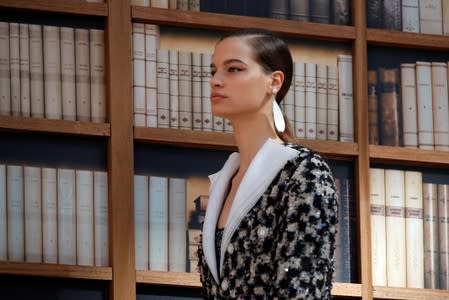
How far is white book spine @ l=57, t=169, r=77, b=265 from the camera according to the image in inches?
198

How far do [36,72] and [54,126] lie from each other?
20 centimetres

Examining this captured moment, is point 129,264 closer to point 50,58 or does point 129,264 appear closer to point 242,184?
point 50,58

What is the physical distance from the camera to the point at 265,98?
12.5 ft

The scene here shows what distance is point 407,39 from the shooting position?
218 inches

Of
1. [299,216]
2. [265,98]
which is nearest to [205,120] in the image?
[265,98]

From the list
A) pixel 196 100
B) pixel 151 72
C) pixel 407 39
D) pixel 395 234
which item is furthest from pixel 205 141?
pixel 407 39

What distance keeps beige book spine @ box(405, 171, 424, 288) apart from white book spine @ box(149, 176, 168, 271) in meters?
0.88

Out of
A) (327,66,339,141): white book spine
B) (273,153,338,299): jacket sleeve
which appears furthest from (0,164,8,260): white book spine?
(273,153,338,299): jacket sleeve

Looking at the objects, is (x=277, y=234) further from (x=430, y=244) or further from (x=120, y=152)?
(x=430, y=244)

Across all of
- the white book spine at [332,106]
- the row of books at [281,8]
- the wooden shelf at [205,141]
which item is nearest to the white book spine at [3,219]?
the wooden shelf at [205,141]

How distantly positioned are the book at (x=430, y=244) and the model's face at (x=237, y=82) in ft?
5.81

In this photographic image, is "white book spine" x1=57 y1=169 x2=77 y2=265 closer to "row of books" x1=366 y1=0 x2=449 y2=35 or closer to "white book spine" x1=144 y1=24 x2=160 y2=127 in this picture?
"white book spine" x1=144 y1=24 x2=160 y2=127

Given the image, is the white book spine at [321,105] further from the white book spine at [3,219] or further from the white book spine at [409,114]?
the white book spine at [3,219]

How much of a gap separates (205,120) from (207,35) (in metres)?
0.32
